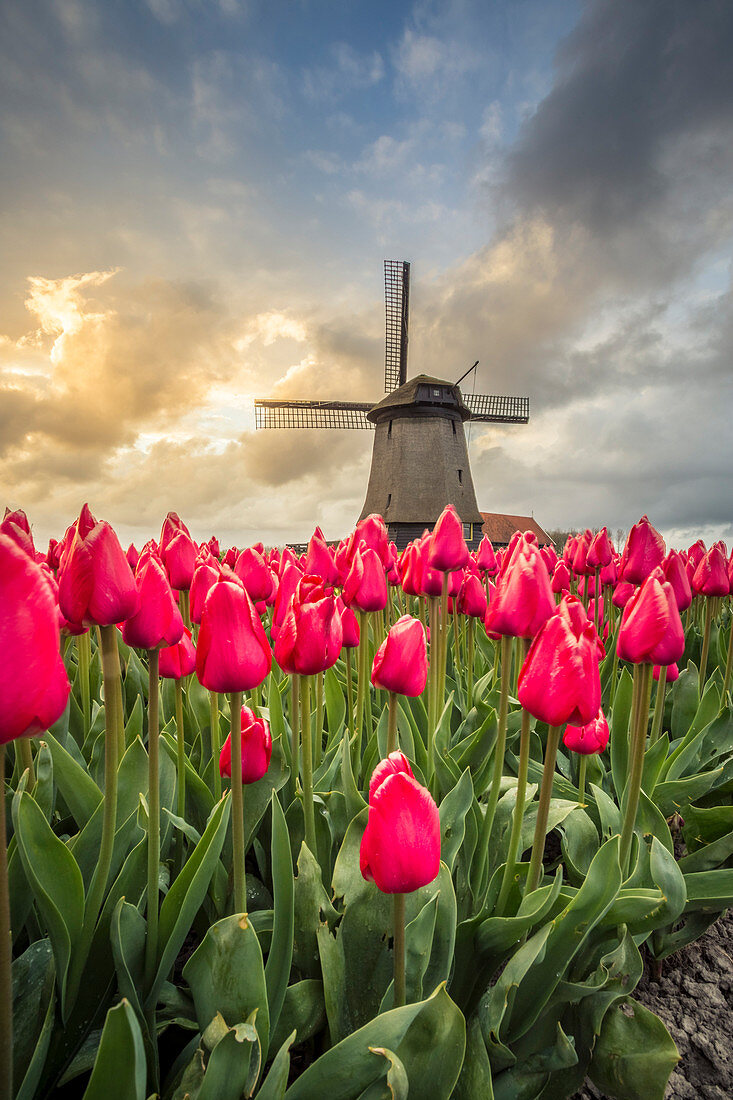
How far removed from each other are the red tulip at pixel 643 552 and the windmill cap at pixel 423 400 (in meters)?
26.3

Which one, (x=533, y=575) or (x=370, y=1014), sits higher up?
(x=533, y=575)

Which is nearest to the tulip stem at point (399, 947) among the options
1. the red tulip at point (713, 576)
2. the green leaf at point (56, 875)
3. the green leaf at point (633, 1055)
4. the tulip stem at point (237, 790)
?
the tulip stem at point (237, 790)

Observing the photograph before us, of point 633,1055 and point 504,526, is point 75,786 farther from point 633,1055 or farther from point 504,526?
point 504,526

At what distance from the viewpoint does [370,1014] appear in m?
1.56

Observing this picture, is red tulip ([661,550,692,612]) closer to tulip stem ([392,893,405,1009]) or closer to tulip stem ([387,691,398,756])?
tulip stem ([387,691,398,756])

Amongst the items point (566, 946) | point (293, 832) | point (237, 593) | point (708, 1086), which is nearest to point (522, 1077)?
point (566, 946)

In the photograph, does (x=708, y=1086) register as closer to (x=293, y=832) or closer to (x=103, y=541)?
(x=293, y=832)

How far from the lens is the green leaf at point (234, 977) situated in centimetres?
128

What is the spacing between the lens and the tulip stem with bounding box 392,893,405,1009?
1.16 metres

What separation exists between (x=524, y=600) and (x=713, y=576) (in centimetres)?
238

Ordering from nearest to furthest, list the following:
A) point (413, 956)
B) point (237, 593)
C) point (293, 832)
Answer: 1. point (237, 593)
2. point (413, 956)
3. point (293, 832)

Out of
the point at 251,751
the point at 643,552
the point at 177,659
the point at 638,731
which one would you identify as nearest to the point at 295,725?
the point at 251,751

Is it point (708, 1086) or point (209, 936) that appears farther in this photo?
point (708, 1086)

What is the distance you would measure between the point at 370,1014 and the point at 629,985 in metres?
0.80
